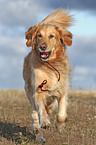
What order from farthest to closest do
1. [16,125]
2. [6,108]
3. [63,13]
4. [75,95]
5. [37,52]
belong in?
[75,95]
[6,108]
[16,125]
[63,13]
[37,52]

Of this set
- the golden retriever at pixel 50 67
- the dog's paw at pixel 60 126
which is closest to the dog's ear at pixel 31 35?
the golden retriever at pixel 50 67

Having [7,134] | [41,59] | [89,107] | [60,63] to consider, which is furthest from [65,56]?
[89,107]

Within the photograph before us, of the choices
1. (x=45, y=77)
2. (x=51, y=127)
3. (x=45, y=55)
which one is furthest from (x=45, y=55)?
(x=51, y=127)

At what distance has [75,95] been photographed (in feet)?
45.3

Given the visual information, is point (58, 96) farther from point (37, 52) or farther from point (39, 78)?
point (37, 52)

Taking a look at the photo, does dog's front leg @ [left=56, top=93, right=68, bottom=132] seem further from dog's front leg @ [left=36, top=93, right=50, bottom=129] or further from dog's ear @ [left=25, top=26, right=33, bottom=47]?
dog's ear @ [left=25, top=26, right=33, bottom=47]

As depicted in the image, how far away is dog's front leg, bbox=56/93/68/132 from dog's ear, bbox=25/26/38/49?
133cm

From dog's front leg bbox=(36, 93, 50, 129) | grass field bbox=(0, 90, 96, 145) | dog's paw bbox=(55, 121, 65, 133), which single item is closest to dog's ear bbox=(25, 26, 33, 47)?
dog's front leg bbox=(36, 93, 50, 129)

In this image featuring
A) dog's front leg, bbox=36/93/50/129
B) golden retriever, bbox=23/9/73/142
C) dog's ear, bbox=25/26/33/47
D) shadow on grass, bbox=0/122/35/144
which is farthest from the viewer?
shadow on grass, bbox=0/122/35/144

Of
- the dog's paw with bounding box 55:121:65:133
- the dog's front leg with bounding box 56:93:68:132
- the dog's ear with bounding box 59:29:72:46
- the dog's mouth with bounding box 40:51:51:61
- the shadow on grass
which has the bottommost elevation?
the shadow on grass

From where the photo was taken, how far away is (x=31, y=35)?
5.83 meters

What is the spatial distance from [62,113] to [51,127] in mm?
885

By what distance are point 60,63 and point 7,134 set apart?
7.26 ft

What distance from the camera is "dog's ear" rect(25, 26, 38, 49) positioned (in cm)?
576
